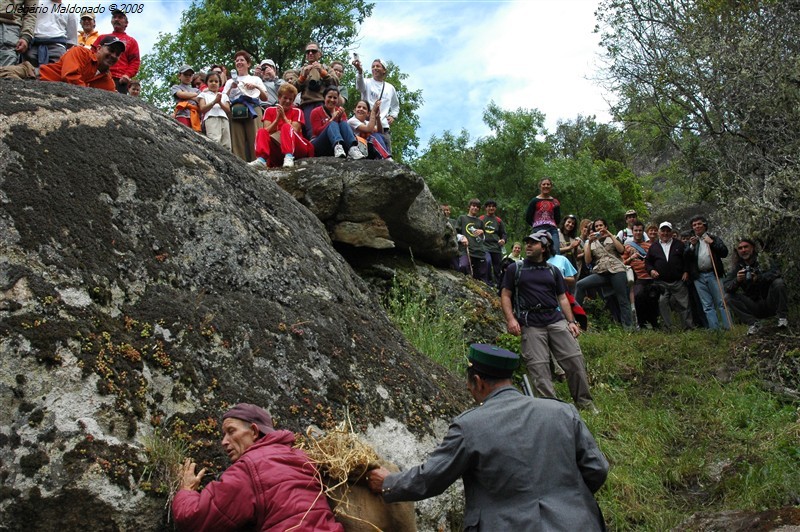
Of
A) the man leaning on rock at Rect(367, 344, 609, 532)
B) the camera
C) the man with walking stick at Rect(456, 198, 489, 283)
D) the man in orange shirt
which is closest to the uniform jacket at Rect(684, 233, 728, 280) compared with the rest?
the camera

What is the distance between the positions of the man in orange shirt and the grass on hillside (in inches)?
165

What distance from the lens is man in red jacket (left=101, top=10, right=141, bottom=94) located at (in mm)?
10188

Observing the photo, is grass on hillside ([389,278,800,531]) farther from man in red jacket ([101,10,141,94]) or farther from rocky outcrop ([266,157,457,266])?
man in red jacket ([101,10,141,94])

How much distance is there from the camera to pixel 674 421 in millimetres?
8836

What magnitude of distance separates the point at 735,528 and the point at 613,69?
10915 mm

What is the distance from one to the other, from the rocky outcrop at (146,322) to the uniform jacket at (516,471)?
3.92ft

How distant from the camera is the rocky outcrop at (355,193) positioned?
1035cm

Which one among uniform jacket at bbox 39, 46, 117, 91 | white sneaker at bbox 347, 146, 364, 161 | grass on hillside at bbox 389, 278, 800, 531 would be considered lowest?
grass on hillside at bbox 389, 278, 800, 531

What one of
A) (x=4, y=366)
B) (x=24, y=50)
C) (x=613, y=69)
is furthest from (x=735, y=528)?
(x=613, y=69)

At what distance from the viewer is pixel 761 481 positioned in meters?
7.06

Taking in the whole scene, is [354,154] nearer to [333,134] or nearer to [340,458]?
[333,134]

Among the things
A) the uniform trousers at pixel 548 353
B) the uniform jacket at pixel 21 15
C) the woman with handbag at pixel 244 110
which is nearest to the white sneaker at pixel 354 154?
the woman with handbag at pixel 244 110

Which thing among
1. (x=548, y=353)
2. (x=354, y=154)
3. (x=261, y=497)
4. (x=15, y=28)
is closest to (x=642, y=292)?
(x=548, y=353)

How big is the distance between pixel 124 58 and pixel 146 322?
269 inches
